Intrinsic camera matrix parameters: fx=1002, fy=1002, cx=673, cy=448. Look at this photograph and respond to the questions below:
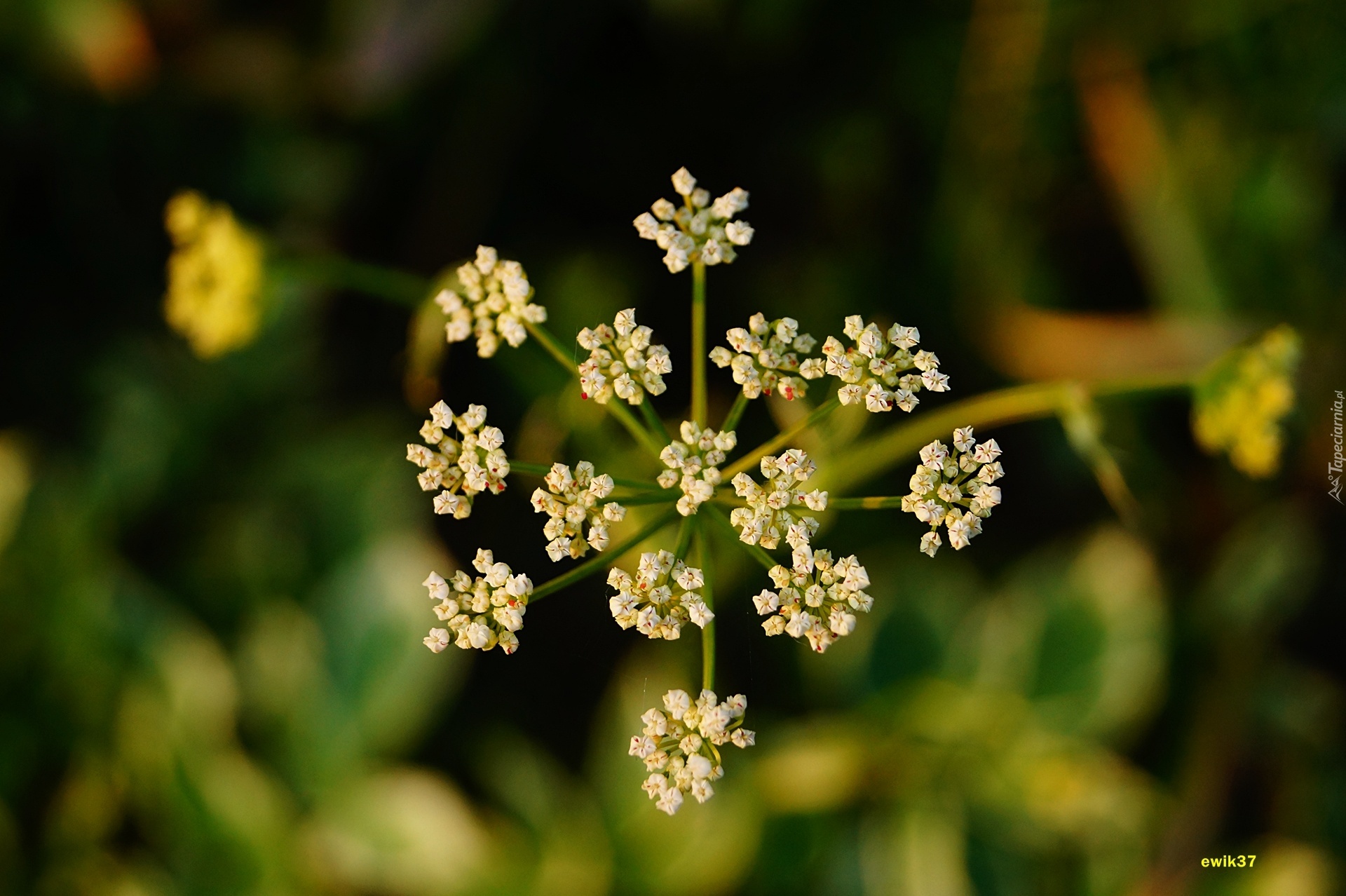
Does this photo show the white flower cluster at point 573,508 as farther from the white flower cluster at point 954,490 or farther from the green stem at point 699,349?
the white flower cluster at point 954,490

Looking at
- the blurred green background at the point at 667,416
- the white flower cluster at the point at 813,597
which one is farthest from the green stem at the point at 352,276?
the white flower cluster at the point at 813,597

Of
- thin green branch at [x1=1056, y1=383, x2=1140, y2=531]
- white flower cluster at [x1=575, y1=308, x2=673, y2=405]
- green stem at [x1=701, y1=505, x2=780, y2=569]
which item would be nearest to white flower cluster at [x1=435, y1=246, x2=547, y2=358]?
white flower cluster at [x1=575, y1=308, x2=673, y2=405]

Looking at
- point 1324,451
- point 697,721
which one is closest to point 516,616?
point 697,721

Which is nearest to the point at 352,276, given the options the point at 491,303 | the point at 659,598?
the point at 491,303

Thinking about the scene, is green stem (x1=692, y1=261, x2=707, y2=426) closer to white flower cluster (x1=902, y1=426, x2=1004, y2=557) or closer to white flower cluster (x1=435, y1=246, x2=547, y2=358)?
white flower cluster (x1=435, y1=246, x2=547, y2=358)

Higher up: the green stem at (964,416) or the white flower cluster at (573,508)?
the green stem at (964,416)

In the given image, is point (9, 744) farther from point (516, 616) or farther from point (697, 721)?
point (697, 721)

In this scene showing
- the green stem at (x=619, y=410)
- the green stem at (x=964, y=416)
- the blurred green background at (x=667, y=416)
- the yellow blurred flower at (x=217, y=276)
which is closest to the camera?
the green stem at (x=619, y=410)

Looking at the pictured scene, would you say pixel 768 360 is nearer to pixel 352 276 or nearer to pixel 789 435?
pixel 789 435
